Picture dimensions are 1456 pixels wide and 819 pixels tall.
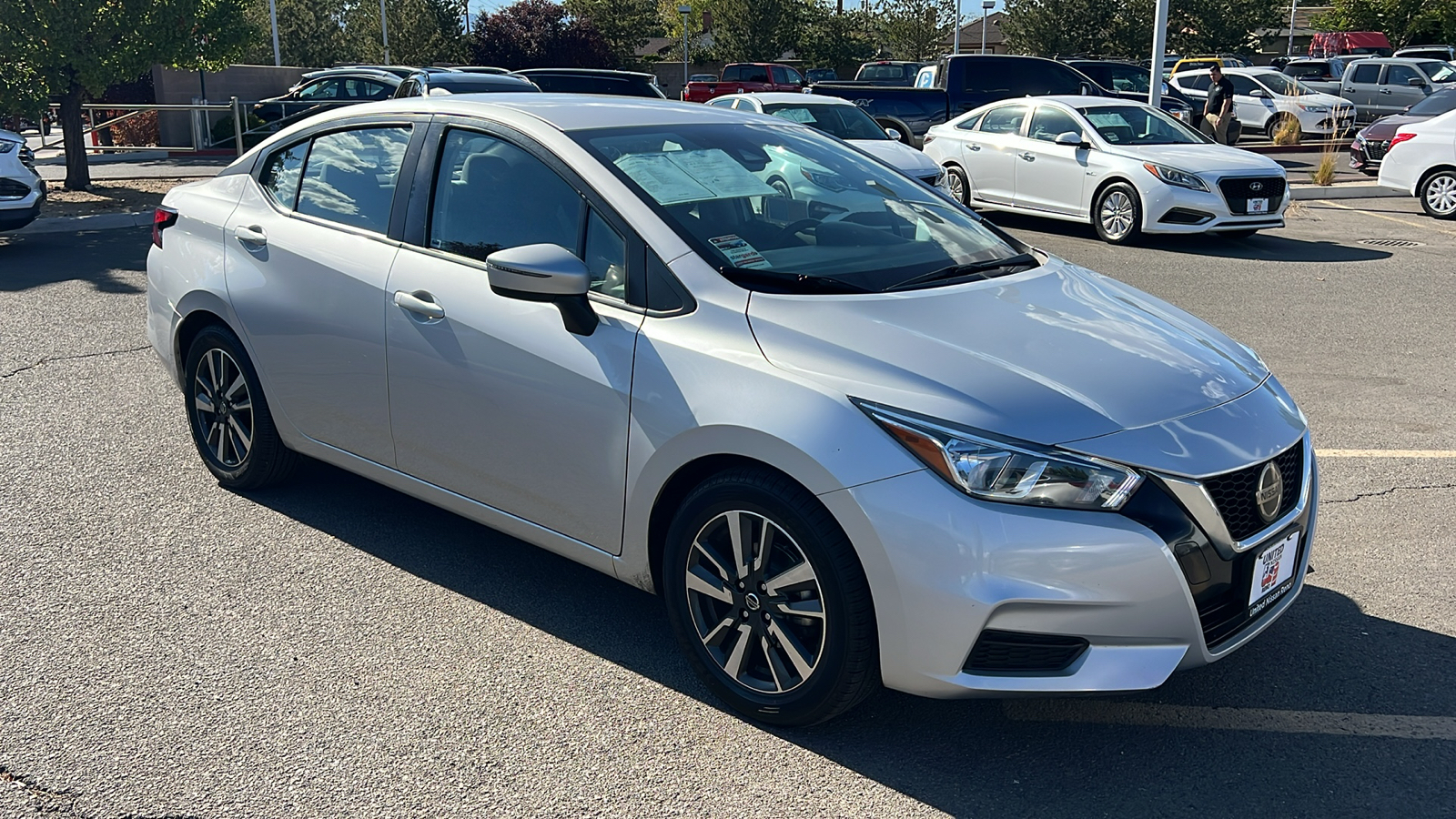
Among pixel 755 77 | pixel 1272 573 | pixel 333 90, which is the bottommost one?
pixel 1272 573

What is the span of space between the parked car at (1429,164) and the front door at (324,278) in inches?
562

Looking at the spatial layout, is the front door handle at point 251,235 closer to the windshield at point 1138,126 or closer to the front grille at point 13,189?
the front grille at point 13,189

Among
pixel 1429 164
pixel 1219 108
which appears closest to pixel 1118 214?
pixel 1429 164

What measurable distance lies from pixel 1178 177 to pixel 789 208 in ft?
32.2

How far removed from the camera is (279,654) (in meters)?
3.83

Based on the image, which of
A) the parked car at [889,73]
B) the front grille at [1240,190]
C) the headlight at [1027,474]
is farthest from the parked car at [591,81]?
the parked car at [889,73]

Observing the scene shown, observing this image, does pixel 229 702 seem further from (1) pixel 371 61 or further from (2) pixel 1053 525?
(1) pixel 371 61

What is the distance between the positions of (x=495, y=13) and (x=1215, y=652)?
155ft

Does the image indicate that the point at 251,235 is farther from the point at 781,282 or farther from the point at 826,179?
the point at 781,282

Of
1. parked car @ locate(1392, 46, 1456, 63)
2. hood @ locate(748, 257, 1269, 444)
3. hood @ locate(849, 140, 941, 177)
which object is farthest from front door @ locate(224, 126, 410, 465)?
parked car @ locate(1392, 46, 1456, 63)

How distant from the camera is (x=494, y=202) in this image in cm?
408

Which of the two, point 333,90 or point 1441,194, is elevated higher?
point 333,90

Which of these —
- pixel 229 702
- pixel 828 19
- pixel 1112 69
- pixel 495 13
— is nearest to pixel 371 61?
pixel 495 13

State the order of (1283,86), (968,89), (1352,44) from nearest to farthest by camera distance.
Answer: (968,89)
(1283,86)
(1352,44)
